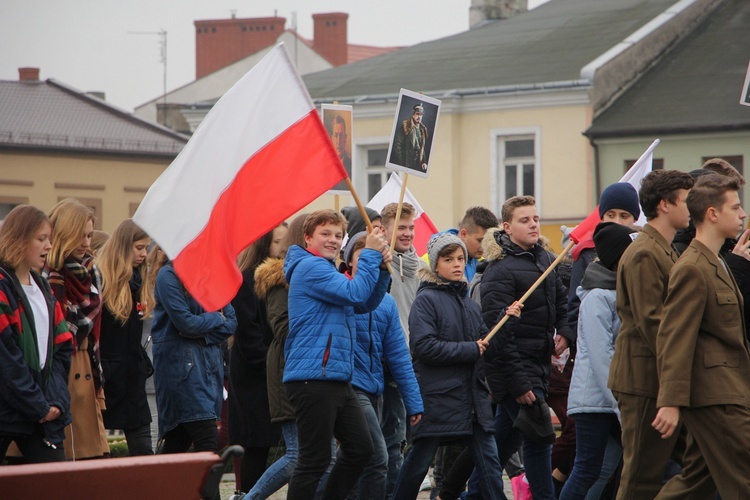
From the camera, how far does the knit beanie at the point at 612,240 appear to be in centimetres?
778

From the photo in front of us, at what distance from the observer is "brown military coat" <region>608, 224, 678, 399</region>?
7004mm

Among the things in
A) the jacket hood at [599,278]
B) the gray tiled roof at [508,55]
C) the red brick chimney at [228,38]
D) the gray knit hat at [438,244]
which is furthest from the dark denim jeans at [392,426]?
the red brick chimney at [228,38]

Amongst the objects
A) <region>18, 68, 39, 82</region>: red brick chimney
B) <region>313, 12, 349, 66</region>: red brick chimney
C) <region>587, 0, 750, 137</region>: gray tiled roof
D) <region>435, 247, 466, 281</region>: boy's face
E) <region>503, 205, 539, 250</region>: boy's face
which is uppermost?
<region>313, 12, 349, 66</region>: red brick chimney

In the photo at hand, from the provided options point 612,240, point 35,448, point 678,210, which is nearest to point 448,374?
point 612,240

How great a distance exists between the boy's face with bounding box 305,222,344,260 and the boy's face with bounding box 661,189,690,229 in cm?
199

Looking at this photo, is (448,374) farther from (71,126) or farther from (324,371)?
(71,126)

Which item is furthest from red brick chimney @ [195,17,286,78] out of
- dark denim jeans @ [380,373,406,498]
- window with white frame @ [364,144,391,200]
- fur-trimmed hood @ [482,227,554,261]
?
dark denim jeans @ [380,373,406,498]

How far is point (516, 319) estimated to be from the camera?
9.05 metres

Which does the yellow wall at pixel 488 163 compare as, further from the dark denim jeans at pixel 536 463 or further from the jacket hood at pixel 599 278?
the jacket hood at pixel 599 278

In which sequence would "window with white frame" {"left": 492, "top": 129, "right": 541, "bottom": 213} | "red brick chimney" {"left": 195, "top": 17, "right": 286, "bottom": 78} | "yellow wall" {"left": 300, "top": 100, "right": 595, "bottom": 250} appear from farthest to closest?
1. "red brick chimney" {"left": 195, "top": 17, "right": 286, "bottom": 78}
2. "window with white frame" {"left": 492, "top": 129, "right": 541, "bottom": 213}
3. "yellow wall" {"left": 300, "top": 100, "right": 595, "bottom": 250}

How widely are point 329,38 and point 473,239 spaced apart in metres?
51.2

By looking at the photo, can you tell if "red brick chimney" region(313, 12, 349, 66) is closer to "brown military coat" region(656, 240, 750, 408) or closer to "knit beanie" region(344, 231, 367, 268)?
"knit beanie" region(344, 231, 367, 268)

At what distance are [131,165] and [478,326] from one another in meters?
40.3

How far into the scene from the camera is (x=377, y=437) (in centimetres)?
836
